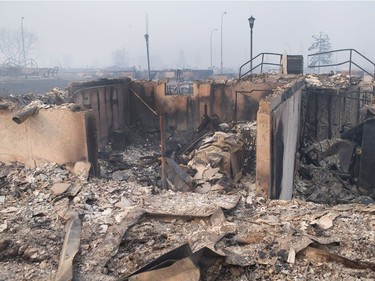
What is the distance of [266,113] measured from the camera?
595 cm

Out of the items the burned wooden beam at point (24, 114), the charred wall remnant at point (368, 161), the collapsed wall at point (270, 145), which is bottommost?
the charred wall remnant at point (368, 161)

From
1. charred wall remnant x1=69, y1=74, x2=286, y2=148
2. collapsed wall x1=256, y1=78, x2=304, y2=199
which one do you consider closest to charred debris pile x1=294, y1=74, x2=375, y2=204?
charred wall remnant x1=69, y1=74, x2=286, y2=148

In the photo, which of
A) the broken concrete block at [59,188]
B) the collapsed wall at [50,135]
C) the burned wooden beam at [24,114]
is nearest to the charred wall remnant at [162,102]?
the collapsed wall at [50,135]

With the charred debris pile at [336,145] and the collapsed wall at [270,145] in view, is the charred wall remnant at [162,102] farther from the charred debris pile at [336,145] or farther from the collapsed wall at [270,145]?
the collapsed wall at [270,145]

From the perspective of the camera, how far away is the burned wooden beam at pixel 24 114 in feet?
20.9

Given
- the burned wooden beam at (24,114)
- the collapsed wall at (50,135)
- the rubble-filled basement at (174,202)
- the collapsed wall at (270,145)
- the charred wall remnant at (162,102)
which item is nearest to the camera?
the rubble-filled basement at (174,202)

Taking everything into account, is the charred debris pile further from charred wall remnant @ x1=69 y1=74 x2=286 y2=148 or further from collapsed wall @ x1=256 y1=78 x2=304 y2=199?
collapsed wall @ x1=256 y1=78 x2=304 y2=199

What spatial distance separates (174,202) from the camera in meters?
5.54

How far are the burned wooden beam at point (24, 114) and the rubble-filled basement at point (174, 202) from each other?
2 centimetres

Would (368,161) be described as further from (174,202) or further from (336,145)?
(174,202)

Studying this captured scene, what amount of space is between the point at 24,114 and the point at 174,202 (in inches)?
125

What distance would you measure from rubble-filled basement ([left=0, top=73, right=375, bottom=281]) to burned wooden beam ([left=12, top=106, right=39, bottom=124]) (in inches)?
0.9

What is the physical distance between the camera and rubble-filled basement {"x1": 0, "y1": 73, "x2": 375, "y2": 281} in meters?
3.89

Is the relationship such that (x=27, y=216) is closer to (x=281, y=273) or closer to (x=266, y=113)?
(x=281, y=273)
